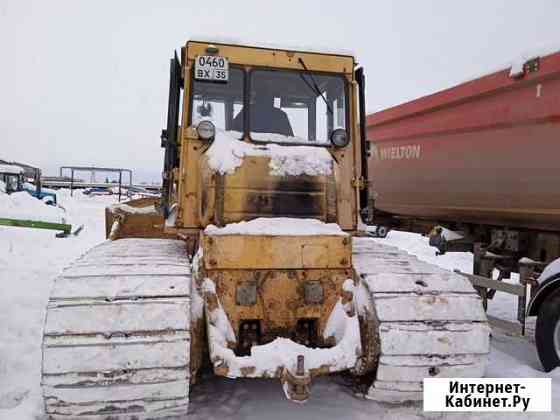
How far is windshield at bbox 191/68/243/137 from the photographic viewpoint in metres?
4.05

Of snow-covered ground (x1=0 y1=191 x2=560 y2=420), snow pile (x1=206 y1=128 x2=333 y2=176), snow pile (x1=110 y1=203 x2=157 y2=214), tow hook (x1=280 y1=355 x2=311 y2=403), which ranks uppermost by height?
snow pile (x1=206 y1=128 x2=333 y2=176)

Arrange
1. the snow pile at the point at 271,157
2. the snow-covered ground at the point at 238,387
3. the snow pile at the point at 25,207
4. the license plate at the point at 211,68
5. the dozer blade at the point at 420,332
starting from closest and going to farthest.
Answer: the dozer blade at the point at 420,332, the snow-covered ground at the point at 238,387, the snow pile at the point at 271,157, the license plate at the point at 211,68, the snow pile at the point at 25,207

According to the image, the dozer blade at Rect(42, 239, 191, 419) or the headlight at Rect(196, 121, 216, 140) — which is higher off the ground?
the headlight at Rect(196, 121, 216, 140)

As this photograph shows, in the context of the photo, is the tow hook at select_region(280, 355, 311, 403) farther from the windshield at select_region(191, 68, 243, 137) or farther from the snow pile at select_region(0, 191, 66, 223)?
the snow pile at select_region(0, 191, 66, 223)

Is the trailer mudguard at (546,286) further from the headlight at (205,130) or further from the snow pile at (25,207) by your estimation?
the snow pile at (25,207)

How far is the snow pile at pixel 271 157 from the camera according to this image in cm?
381

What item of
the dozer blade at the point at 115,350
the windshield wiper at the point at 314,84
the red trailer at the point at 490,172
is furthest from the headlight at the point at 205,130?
the red trailer at the point at 490,172

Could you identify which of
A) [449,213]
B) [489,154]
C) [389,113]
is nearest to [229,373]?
[489,154]

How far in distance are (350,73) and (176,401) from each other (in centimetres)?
287

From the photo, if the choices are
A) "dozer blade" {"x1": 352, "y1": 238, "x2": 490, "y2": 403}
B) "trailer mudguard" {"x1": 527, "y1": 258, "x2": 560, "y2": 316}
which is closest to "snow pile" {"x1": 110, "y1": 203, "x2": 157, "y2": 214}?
"dozer blade" {"x1": 352, "y1": 238, "x2": 490, "y2": 403}

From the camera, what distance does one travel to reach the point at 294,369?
307 centimetres

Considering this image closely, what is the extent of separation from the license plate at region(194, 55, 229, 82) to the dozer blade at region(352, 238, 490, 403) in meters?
1.85

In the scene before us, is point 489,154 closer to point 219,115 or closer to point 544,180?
point 544,180

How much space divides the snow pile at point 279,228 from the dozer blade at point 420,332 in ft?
1.43
